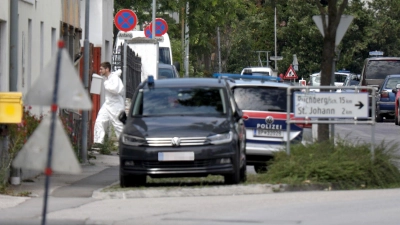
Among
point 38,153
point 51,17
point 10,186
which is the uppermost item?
point 51,17

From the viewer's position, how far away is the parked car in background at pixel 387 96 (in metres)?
37.2

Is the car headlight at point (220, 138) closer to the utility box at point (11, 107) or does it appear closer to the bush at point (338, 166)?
the bush at point (338, 166)

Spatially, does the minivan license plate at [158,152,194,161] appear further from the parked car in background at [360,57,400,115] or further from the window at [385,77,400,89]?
the parked car in background at [360,57,400,115]

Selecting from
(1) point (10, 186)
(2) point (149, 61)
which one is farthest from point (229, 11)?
(1) point (10, 186)

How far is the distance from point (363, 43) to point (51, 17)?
55060 millimetres

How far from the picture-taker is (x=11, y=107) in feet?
44.7

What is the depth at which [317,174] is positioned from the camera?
45.6 feet

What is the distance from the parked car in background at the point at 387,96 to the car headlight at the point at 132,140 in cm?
2479

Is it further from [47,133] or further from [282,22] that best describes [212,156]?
[282,22]

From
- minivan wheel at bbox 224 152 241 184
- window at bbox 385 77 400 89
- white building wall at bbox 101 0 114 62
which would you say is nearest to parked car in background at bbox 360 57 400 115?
window at bbox 385 77 400 89

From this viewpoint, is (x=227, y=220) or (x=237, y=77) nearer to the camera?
(x=227, y=220)

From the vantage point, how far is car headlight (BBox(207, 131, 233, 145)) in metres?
13.5

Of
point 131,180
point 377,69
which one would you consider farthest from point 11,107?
point 377,69

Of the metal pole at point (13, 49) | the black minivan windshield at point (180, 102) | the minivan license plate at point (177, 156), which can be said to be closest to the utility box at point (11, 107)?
the metal pole at point (13, 49)
